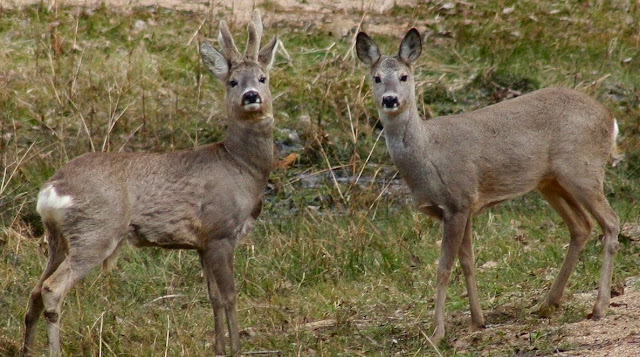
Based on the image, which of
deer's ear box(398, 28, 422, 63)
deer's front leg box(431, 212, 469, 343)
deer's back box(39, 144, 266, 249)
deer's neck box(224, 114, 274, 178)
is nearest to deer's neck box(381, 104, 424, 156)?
deer's ear box(398, 28, 422, 63)

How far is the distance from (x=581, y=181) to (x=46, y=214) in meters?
3.20

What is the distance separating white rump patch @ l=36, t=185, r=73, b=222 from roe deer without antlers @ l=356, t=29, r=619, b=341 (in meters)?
1.99

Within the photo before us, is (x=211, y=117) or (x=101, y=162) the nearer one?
(x=101, y=162)

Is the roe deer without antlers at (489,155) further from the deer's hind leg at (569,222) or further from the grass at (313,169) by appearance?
the grass at (313,169)

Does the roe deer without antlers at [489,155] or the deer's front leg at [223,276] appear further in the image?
the roe deer without antlers at [489,155]

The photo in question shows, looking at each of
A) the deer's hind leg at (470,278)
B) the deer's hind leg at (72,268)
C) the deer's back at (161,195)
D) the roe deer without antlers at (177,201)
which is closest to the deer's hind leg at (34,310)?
the roe deer without antlers at (177,201)

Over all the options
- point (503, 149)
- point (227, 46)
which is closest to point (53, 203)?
point (227, 46)

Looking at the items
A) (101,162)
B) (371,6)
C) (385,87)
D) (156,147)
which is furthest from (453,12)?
(101,162)

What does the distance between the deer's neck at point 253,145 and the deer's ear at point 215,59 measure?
1.10ft

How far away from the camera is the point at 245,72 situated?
24.4 feet

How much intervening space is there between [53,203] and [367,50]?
2.27 meters

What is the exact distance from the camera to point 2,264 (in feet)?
27.9

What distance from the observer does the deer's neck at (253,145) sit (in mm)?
7438

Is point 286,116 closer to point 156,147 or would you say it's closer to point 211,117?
point 211,117
